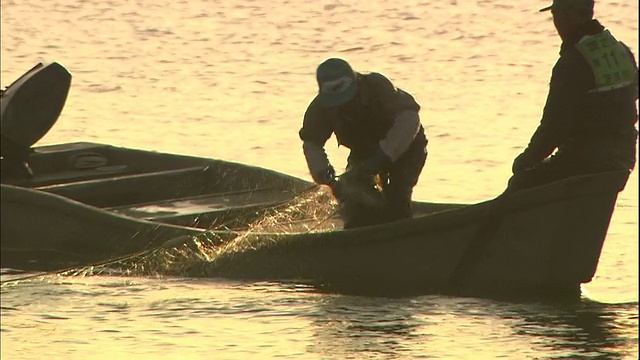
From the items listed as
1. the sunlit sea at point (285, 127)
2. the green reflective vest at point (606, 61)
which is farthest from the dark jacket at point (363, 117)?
the green reflective vest at point (606, 61)

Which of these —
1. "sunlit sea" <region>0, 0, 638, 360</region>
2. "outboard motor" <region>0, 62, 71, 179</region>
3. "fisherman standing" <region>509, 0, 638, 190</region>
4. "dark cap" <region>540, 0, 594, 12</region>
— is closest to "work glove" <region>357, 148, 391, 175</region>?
"sunlit sea" <region>0, 0, 638, 360</region>

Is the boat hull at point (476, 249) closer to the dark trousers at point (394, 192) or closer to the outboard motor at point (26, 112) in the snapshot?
the dark trousers at point (394, 192)

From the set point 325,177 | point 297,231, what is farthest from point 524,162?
point 297,231

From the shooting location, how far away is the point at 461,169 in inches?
738

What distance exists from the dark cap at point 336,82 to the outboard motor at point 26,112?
3774 millimetres

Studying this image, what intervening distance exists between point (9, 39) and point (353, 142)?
1420cm

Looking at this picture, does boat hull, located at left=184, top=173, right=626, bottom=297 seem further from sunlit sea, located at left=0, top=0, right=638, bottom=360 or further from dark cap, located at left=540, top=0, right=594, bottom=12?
dark cap, located at left=540, top=0, right=594, bottom=12

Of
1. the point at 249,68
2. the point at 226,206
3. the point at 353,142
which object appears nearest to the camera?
the point at 353,142

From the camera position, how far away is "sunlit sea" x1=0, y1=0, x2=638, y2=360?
13.0 metres

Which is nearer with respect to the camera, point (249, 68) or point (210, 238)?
point (210, 238)

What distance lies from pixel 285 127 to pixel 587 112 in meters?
8.12

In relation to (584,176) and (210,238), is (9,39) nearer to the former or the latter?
(210,238)

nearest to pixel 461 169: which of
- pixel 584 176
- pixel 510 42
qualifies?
pixel 584 176

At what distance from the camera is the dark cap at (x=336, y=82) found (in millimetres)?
13750
